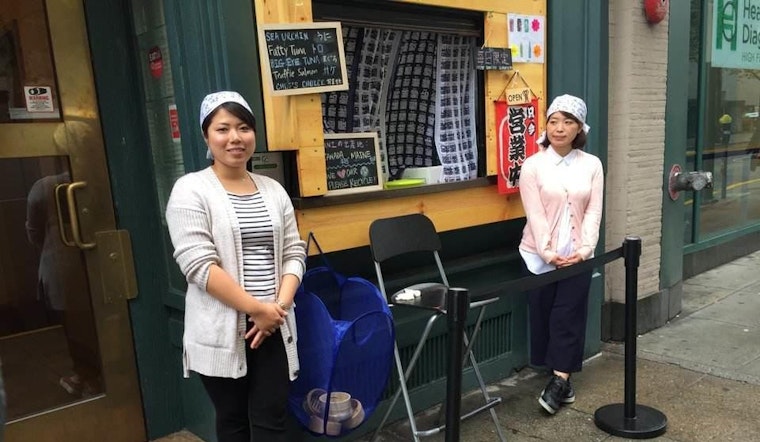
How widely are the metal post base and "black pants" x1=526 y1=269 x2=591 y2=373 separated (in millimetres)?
295

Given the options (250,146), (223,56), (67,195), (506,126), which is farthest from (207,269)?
(506,126)

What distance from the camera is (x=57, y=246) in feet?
9.59

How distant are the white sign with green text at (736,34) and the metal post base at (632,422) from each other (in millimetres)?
4260

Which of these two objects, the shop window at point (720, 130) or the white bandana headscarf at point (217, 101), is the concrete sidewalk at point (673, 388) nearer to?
the shop window at point (720, 130)

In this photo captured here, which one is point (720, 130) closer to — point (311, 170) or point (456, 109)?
point (456, 109)

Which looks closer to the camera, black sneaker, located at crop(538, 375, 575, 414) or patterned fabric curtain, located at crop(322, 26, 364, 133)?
patterned fabric curtain, located at crop(322, 26, 364, 133)

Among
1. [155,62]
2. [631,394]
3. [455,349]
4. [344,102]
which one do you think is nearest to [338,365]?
[455,349]

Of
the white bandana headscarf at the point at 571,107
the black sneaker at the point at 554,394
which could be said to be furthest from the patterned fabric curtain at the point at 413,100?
the black sneaker at the point at 554,394

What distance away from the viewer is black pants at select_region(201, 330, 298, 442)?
2.32m

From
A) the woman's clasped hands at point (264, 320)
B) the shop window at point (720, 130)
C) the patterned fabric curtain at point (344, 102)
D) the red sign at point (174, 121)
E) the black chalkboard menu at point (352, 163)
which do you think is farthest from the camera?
the shop window at point (720, 130)

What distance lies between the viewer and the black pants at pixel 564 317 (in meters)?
3.54

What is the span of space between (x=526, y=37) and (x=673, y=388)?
2.38 meters

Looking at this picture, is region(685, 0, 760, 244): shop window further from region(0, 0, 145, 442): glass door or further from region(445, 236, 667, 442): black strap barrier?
region(0, 0, 145, 442): glass door

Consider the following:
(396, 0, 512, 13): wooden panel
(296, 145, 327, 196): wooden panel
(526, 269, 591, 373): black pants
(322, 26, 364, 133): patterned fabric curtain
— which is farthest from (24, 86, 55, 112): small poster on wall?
(526, 269, 591, 373): black pants
